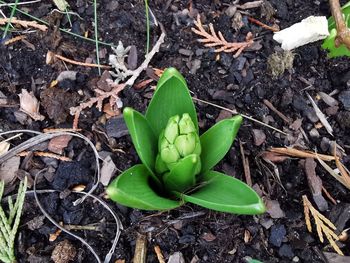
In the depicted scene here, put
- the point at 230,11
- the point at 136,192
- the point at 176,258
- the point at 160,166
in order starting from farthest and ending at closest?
the point at 230,11
the point at 176,258
the point at 160,166
the point at 136,192

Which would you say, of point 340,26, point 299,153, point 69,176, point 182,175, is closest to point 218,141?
point 182,175

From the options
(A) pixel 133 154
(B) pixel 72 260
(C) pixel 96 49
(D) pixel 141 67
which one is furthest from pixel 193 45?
(B) pixel 72 260

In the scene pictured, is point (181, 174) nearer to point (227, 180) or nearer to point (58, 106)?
point (227, 180)

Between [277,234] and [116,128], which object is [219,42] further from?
[277,234]

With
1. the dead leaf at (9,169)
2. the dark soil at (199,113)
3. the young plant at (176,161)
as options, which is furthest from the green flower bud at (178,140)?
the dead leaf at (9,169)

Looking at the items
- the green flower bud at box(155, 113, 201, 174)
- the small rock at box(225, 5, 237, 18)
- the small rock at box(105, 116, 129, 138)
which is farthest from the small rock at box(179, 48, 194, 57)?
the green flower bud at box(155, 113, 201, 174)

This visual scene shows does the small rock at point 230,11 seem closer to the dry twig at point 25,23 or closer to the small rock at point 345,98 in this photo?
the small rock at point 345,98
